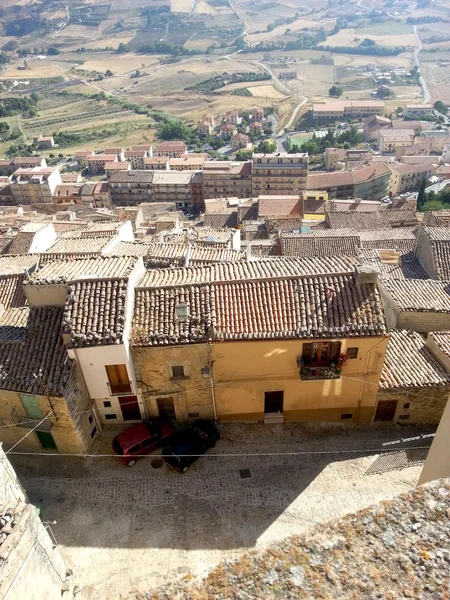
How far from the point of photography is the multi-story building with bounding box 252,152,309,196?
105m

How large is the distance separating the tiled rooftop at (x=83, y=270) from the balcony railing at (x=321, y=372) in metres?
7.70

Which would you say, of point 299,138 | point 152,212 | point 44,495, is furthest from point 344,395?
point 299,138

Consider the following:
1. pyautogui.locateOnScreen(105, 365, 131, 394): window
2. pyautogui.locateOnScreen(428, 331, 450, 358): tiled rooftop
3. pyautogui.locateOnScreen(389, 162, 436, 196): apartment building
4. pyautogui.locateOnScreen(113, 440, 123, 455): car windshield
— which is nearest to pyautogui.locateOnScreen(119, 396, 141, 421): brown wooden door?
pyautogui.locateOnScreen(105, 365, 131, 394): window

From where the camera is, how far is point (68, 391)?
50.0ft

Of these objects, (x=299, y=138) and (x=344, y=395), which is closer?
(x=344, y=395)

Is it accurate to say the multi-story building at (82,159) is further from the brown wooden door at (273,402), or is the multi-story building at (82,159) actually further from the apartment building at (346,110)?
the brown wooden door at (273,402)

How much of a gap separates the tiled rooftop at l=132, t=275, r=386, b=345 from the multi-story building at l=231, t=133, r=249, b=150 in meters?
148

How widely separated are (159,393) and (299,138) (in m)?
162

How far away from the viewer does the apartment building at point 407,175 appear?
107 m

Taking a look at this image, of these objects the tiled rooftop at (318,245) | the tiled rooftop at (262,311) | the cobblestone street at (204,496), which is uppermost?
the tiled rooftop at (262,311)

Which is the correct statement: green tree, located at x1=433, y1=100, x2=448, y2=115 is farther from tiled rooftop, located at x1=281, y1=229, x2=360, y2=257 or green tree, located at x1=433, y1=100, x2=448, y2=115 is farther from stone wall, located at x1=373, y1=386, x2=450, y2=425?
stone wall, located at x1=373, y1=386, x2=450, y2=425

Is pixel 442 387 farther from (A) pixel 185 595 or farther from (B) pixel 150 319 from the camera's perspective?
(A) pixel 185 595

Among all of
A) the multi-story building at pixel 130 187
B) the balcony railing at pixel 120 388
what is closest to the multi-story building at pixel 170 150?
the multi-story building at pixel 130 187

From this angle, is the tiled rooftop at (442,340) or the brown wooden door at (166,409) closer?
the brown wooden door at (166,409)
